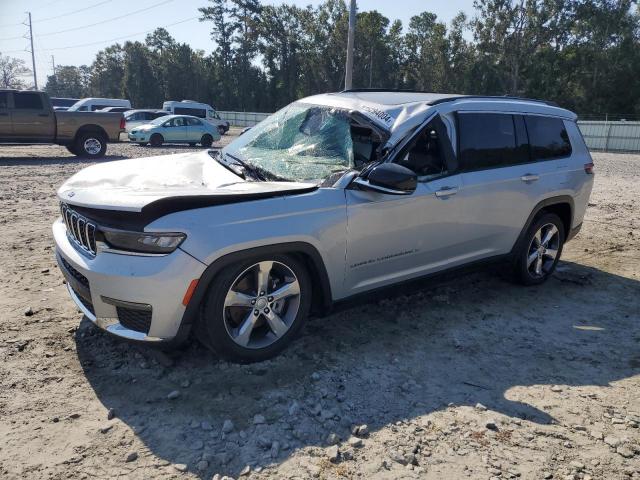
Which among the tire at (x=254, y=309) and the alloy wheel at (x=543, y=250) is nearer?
the tire at (x=254, y=309)

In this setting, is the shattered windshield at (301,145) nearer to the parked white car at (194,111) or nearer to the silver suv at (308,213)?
the silver suv at (308,213)

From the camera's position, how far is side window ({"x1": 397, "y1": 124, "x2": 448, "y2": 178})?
4.01 m

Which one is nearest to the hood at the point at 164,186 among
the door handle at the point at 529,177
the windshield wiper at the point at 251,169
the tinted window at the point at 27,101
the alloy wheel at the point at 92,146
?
the windshield wiper at the point at 251,169

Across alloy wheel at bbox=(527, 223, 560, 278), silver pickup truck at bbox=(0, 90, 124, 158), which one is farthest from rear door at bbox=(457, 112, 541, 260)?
silver pickup truck at bbox=(0, 90, 124, 158)

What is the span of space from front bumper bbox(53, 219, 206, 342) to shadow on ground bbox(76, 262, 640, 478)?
395 mm

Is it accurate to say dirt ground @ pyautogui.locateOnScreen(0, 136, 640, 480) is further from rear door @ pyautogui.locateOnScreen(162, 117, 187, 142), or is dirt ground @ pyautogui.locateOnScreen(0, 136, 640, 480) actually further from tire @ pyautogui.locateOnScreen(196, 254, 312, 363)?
rear door @ pyautogui.locateOnScreen(162, 117, 187, 142)

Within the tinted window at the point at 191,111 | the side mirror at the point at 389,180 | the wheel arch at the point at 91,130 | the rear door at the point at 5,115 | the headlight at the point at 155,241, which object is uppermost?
the tinted window at the point at 191,111

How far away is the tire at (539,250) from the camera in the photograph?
511cm

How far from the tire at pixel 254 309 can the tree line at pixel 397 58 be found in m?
47.7

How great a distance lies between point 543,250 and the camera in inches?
209

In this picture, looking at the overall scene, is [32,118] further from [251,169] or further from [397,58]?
[397,58]

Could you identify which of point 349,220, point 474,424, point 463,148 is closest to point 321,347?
point 349,220

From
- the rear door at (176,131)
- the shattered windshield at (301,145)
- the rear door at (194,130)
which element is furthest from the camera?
the rear door at (194,130)

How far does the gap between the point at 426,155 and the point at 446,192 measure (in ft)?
1.10
